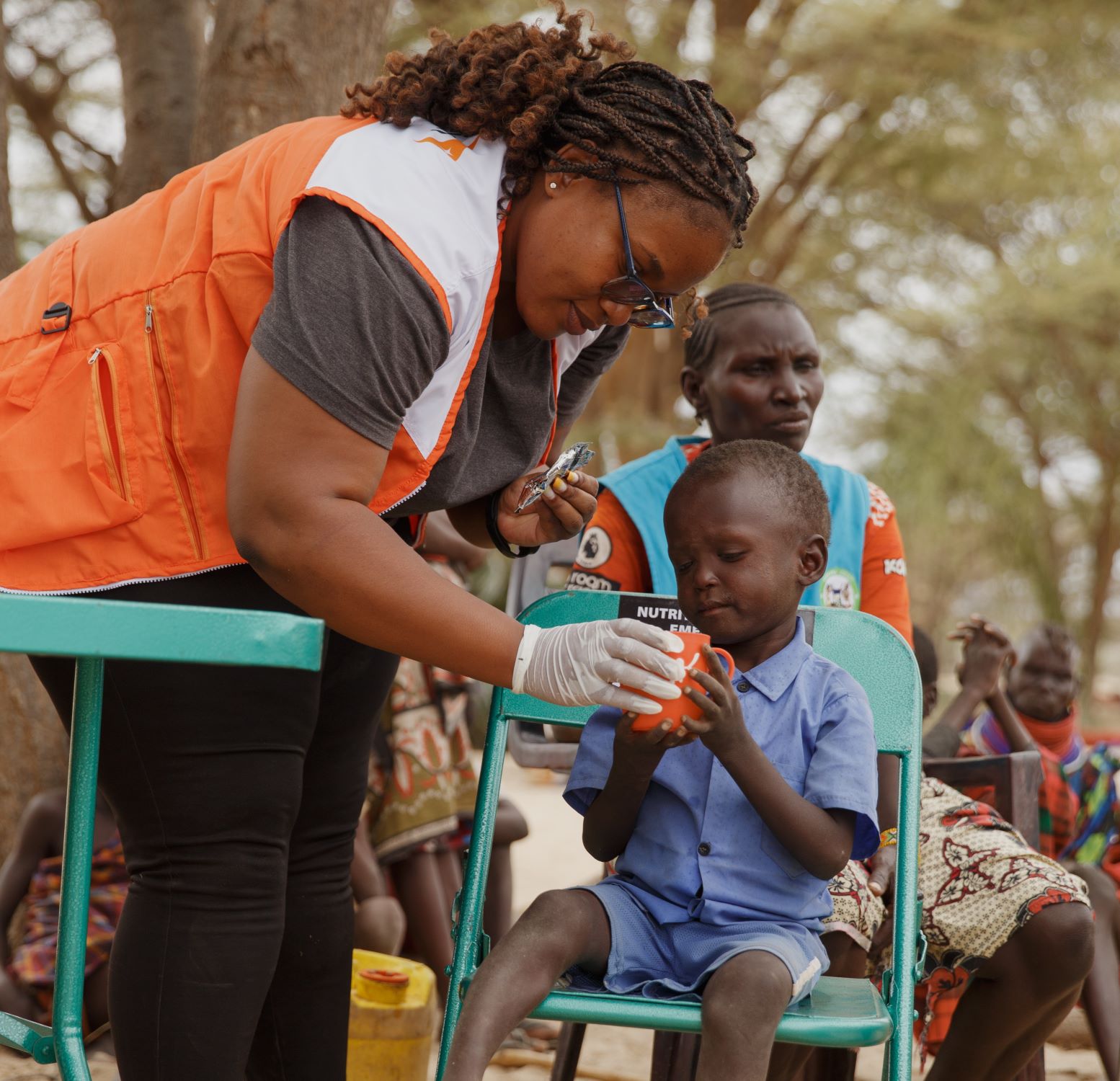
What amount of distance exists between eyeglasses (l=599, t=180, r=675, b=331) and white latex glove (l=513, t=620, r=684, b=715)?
454mm

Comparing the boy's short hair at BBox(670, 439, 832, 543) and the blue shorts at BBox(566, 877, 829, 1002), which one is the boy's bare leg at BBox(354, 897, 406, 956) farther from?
the boy's short hair at BBox(670, 439, 832, 543)

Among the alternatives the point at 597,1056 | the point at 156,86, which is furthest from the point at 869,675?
the point at 156,86

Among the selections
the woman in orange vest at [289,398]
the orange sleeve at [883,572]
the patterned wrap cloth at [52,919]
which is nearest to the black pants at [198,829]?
the woman in orange vest at [289,398]

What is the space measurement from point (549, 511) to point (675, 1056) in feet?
3.27

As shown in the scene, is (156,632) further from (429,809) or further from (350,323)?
(429,809)

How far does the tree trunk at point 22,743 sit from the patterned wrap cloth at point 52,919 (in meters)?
0.23

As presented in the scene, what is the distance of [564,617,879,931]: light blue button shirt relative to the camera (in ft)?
6.63

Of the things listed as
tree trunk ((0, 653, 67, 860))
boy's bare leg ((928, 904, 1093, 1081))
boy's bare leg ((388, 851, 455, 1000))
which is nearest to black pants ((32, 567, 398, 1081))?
boy's bare leg ((928, 904, 1093, 1081))

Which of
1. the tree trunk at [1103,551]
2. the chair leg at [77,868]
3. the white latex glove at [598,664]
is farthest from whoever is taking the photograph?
the tree trunk at [1103,551]

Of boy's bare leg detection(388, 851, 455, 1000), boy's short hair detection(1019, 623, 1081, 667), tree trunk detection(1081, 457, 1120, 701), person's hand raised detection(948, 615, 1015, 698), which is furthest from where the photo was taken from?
tree trunk detection(1081, 457, 1120, 701)

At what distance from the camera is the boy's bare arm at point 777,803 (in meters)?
1.88

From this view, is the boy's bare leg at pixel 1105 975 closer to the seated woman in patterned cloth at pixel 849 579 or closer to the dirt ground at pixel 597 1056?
the dirt ground at pixel 597 1056

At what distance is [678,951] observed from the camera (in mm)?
1995

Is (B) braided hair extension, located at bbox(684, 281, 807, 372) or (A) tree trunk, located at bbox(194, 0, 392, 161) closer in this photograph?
(B) braided hair extension, located at bbox(684, 281, 807, 372)
